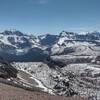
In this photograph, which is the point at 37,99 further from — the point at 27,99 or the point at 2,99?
the point at 2,99

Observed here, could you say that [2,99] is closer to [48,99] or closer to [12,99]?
[12,99]

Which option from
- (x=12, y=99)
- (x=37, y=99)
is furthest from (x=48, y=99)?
(x=12, y=99)

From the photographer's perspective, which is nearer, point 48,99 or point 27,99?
point 27,99

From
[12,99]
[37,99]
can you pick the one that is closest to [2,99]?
[12,99]

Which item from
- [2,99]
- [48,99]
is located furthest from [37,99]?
[2,99]

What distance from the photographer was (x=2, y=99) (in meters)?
33.7

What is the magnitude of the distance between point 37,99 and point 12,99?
3638 millimetres

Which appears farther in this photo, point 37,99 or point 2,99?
point 37,99

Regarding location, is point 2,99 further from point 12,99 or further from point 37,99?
point 37,99

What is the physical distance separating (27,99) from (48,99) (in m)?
3.83

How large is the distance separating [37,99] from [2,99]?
4.85 metres

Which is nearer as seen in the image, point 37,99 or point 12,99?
point 12,99

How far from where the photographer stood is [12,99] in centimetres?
3444

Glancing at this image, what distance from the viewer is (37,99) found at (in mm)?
37062
